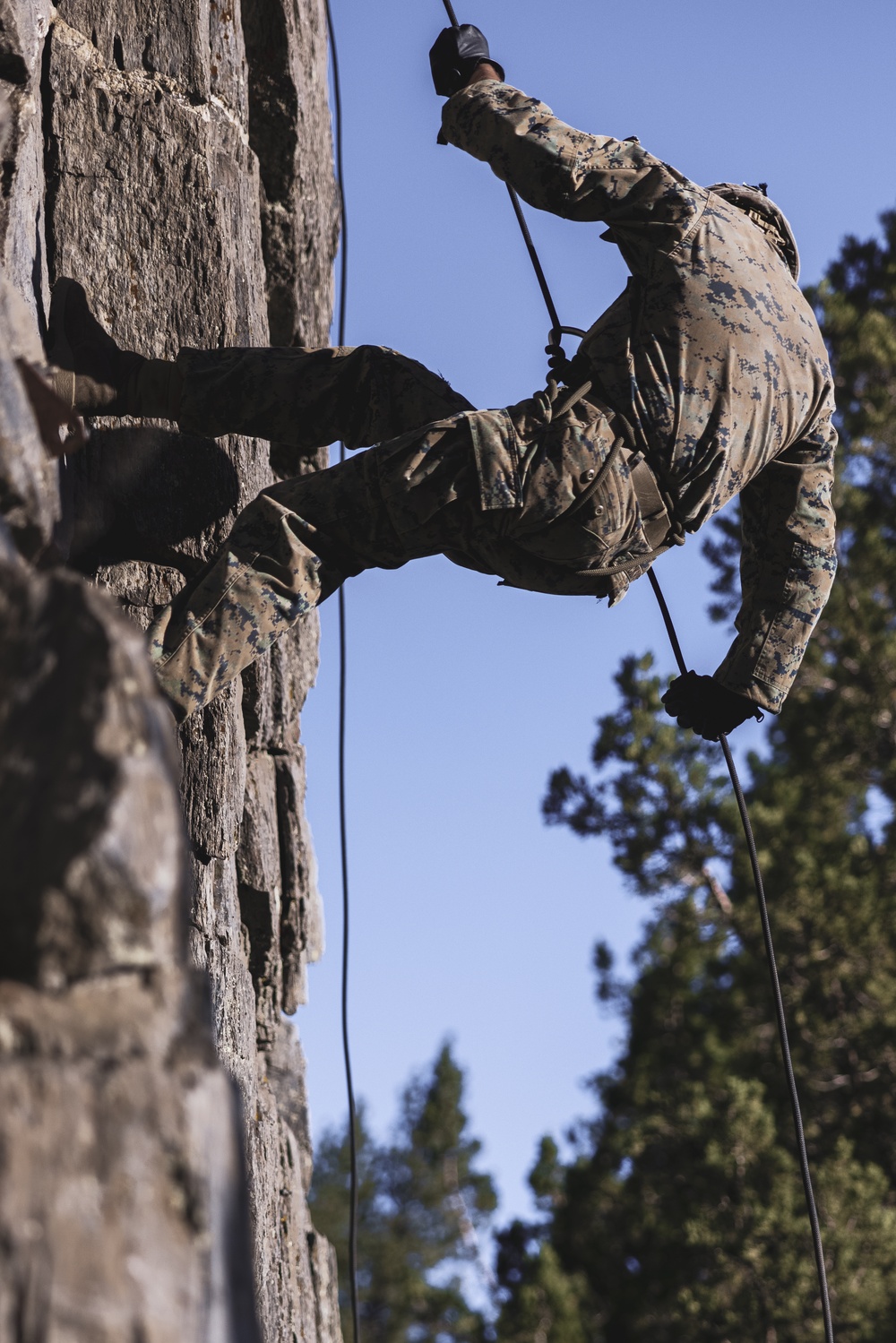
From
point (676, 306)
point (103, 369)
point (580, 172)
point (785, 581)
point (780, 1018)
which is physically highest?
point (103, 369)

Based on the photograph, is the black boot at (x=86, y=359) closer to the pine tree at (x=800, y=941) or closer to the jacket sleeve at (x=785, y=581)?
the jacket sleeve at (x=785, y=581)

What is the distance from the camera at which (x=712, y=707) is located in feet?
14.0

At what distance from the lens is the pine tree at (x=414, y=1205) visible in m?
31.2

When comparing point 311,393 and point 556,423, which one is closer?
point 556,423

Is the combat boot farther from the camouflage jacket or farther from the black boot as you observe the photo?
the camouflage jacket

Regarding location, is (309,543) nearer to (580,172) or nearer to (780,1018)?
(580,172)

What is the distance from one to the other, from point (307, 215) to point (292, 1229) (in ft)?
15.2

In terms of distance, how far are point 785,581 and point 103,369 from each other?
227 cm

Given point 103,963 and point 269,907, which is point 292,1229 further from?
point 103,963

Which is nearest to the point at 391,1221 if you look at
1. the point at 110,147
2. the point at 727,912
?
the point at 727,912

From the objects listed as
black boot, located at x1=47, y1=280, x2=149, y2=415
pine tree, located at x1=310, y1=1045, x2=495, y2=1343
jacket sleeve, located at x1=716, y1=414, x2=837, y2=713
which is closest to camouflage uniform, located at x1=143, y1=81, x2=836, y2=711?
jacket sleeve, located at x1=716, y1=414, x2=837, y2=713

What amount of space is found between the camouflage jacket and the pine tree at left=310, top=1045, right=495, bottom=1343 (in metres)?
29.7

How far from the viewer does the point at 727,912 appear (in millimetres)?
14461

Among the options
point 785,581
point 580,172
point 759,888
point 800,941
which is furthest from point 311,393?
point 800,941
